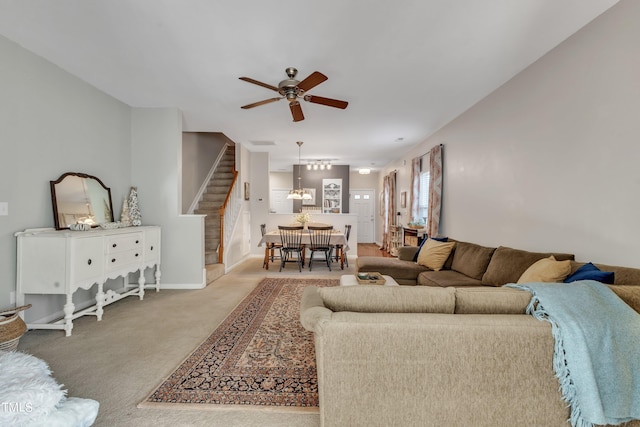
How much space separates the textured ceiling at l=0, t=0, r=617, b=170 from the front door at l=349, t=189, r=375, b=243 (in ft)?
22.5

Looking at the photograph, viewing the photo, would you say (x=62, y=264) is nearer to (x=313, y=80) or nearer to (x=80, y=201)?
(x=80, y=201)

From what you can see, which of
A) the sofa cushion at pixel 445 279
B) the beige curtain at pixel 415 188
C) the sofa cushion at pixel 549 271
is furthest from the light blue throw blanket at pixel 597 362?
the beige curtain at pixel 415 188

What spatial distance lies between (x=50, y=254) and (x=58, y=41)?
1.96 meters

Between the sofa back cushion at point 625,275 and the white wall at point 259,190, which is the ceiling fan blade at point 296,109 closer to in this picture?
the sofa back cushion at point 625,275

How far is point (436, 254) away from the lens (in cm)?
398

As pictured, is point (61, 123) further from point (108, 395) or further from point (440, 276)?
point (440, 276)

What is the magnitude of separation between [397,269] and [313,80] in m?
2.64

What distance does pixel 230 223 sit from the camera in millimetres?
6004

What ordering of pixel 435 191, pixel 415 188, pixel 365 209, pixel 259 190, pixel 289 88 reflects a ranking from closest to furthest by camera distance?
pixel 289 88 < pixel 435 191 < pixel 415 188 < pixel 259 190 < pixel 365 209

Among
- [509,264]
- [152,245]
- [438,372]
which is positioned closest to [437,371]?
[438,372]

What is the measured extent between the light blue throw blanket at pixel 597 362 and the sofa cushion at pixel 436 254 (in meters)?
2.62

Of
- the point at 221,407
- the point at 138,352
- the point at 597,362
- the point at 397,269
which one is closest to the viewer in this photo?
the point at 597,362

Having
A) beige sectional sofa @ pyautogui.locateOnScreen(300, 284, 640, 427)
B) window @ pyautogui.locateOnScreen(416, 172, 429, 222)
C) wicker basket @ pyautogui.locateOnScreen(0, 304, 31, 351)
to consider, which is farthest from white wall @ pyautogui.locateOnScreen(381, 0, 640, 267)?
wicker basket @ pyautogui.locateOnScreen(0, 304, 31, 351)

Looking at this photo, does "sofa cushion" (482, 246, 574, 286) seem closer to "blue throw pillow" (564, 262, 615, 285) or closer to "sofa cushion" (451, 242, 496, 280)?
"sofa cushion" (451, 242, 496, 280)
